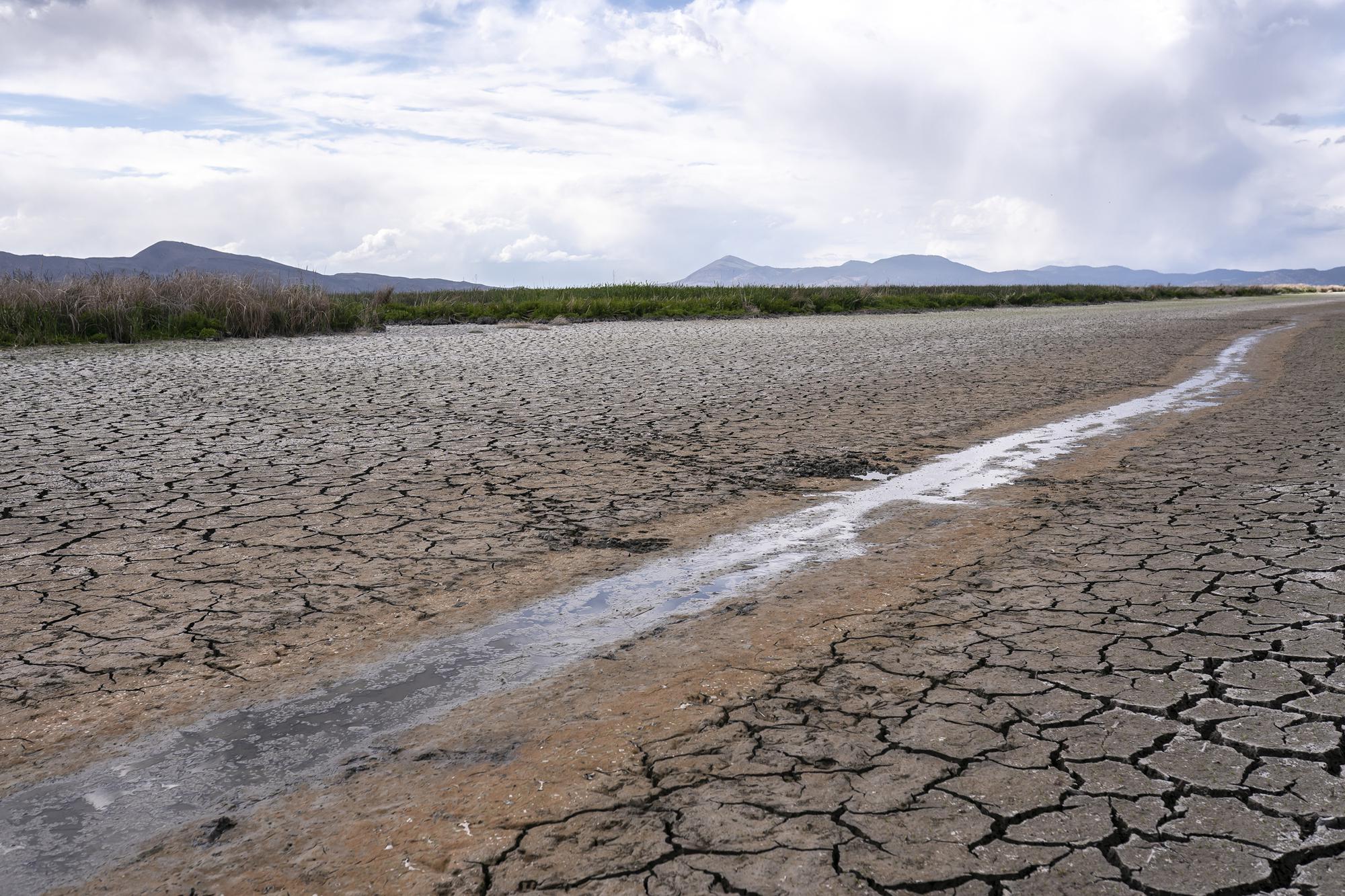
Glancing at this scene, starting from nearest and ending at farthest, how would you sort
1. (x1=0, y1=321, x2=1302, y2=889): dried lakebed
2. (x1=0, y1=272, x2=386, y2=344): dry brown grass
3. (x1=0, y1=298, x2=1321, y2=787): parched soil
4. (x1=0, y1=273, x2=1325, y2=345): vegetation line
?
(x1=0, y1=321, x2=1302, y2=889): dried lakebed < (x1=0, y1=298, x2=1321, y2=787): parched soil < (x1=0, y1=272, x2=386, y2=344): dry brown grass < (x1=0, y1=273, x2=1325, y2=345): vegetation line

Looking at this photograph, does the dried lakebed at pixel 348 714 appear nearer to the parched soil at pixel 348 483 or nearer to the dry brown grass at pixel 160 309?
the parched soil at pixel 348 483

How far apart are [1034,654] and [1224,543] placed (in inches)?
65.8

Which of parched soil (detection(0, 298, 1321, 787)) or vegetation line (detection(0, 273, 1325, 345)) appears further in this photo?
vegetation line (detection(0, 273, 1325, 345))

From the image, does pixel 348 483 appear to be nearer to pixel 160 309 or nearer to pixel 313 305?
pixel 160 309

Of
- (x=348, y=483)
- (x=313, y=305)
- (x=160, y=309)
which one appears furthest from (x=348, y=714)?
(x=313, y=305)

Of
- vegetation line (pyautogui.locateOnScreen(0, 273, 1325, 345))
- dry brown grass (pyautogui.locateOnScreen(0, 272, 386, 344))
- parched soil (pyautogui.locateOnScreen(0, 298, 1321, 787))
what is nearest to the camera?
parched soil (pyautogui.locateOnScreen(0, 298, 1321, 787))

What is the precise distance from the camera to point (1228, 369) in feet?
37.3

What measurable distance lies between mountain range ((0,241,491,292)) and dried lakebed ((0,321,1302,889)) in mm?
15656

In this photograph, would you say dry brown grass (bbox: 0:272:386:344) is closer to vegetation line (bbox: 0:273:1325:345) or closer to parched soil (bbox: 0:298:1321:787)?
vegetation line (bbox: 0:273:1325:345)

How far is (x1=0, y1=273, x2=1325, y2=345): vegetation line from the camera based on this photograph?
1420 cm

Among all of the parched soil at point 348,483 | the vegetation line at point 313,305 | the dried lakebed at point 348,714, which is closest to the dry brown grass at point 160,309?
the vegetation line at point 313,305

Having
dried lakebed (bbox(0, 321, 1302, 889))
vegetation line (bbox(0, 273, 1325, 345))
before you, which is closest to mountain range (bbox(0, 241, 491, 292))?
vegetation line (bbox(0, 273, 1325, 345))

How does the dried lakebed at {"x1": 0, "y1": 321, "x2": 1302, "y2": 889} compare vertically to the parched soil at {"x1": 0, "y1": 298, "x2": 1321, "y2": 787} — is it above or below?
below

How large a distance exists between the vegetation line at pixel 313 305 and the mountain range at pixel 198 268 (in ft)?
1.61
